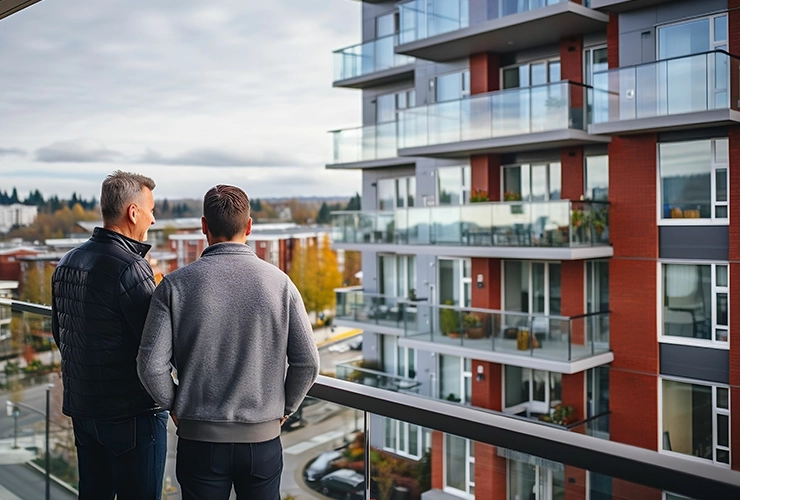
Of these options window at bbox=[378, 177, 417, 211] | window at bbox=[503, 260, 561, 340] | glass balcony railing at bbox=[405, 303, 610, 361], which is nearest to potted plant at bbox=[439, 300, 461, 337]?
glass balcony railing at bbox=[405, 303, 610, 361]

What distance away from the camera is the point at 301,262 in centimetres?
3475

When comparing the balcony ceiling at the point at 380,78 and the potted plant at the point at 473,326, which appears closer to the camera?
the potted plant at the point at 473,326

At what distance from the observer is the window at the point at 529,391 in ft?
47.7

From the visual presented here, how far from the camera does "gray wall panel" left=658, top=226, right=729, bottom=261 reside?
1223 centimetres

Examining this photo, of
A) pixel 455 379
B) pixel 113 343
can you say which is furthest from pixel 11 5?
pixel 455 379

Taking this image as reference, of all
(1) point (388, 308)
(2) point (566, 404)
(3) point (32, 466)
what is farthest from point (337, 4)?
(3) point (32, 466)

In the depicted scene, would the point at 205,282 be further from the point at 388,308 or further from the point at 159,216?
the point at 159,216

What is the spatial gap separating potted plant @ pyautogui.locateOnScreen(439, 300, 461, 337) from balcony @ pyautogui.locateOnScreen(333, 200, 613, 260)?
1198 millimetres

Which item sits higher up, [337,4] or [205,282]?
[337,4]

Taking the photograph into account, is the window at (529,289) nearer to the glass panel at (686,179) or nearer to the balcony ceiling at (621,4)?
the glass panel at (686,179)

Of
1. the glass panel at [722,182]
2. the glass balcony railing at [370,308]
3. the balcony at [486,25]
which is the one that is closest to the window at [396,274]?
the glass balcony railing at [370,308]

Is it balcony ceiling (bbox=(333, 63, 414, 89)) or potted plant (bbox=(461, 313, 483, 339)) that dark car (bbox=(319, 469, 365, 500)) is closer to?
potted plant (bbox=(461, 313, 483, 339))

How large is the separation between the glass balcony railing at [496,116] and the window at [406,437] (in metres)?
11.5
